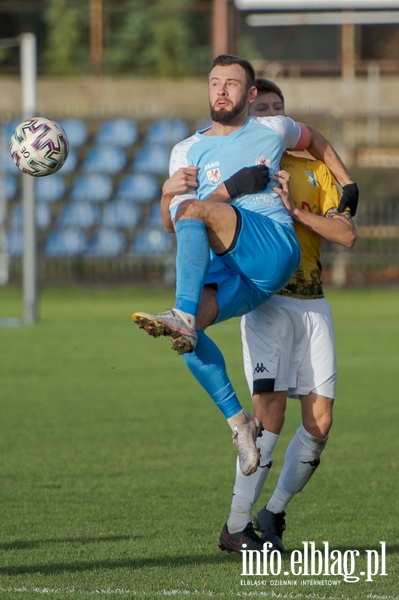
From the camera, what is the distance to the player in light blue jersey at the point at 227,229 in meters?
6.27

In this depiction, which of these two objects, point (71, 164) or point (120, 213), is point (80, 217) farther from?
point (71, 164)

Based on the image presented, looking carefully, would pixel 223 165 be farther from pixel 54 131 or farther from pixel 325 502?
pixel 325 502

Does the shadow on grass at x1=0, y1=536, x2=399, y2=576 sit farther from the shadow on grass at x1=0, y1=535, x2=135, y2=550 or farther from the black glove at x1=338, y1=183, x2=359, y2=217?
the black glove at x1=338, y1=183, x2=359, y2=217

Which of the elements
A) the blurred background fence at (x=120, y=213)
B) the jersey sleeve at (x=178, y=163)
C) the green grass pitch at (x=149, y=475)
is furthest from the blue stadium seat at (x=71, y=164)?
the jersey sleeve at (x=178, y=163)

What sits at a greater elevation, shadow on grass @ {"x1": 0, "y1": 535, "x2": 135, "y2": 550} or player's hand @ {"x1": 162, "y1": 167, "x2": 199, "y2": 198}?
player's hand @ {"x1": 162, "y1": 167, "x2": 199, "y2": 198}

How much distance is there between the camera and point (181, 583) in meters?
5.79

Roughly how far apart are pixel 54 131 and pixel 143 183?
1998 centimetres

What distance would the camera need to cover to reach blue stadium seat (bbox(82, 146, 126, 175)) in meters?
27.3

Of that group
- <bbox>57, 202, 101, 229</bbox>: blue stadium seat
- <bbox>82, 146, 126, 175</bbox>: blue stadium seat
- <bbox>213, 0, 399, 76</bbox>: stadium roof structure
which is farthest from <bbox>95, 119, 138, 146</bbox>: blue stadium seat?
<bbox>213, 0, 399, 76</bbox>: stadium roof structure

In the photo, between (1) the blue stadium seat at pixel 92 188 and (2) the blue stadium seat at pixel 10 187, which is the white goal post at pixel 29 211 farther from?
(1) the blue stadium seat at pixel 92 188

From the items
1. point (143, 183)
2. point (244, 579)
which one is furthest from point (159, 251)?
point (244, 579)

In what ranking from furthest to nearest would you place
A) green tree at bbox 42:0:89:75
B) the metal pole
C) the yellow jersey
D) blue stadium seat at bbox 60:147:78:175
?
green tree at bbox 42:0:89:75 < blue stadium seat at bbox 60:147:78:175 < the metal pole < the yellow jersey

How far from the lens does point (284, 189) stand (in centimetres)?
662

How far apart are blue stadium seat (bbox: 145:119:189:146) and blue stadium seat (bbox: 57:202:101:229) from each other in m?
2.18
